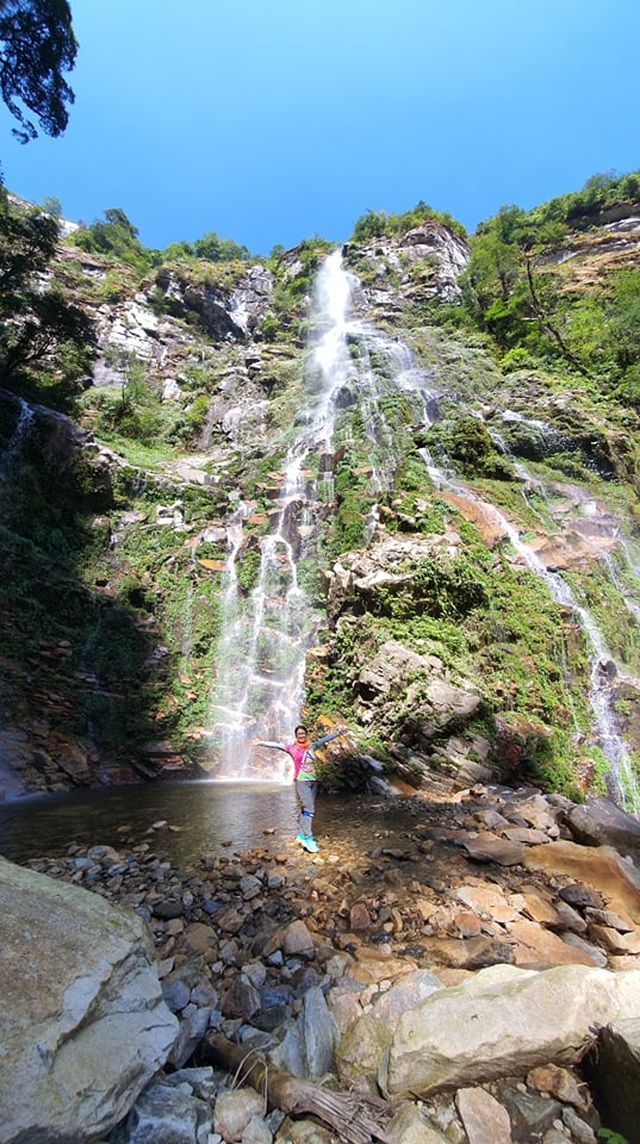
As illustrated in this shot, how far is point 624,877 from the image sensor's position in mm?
4316

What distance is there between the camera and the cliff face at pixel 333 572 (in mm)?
8906

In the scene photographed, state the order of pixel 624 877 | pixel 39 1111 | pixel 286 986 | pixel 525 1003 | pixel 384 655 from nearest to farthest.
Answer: pixel 39 1111
pixel 525 1003
pixel 286 986
pixel 624 877
pixel 384 655

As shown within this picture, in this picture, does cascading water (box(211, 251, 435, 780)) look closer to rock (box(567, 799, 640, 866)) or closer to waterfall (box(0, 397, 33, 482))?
rock (box(567, 799, 640, 866))

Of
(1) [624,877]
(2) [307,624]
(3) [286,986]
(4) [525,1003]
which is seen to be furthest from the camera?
(2) [307,624]

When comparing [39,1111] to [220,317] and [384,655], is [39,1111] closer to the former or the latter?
[384,655]

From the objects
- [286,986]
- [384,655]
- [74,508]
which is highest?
[74,508]

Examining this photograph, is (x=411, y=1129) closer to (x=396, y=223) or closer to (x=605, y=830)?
(x=605, y=830)

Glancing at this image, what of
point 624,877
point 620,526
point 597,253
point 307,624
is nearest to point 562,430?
point 620,526

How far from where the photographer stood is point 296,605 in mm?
13555

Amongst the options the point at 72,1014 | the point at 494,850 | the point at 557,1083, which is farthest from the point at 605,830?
the point at 72,1014

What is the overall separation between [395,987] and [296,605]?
1100 centimetres

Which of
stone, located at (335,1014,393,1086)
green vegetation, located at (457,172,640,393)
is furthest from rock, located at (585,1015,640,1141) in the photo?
green vegetation, located at (457,172,640,393)

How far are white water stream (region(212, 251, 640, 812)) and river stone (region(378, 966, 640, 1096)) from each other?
6.91m

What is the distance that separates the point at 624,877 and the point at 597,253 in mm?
40103
